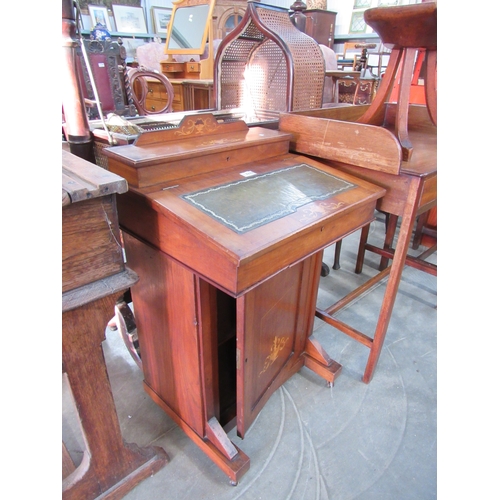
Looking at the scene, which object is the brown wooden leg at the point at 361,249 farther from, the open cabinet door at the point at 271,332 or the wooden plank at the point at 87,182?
the wooden plank at the point at 87,182

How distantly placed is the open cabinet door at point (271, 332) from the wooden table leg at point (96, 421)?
382mm

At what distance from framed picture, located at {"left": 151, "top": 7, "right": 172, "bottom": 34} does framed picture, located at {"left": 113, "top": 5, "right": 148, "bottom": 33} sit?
214 mm

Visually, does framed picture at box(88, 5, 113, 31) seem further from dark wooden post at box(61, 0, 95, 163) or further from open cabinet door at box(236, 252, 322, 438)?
open cabinet door at box(236, 252, 322, 438)

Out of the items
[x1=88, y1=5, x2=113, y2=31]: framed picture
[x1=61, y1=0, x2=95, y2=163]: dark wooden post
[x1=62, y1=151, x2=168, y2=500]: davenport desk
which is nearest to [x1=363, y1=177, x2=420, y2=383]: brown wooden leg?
[x1=62, y1=151, x2=168, y2=500]: davenport desk

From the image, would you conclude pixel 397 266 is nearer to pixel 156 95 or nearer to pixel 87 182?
pixel 87 182

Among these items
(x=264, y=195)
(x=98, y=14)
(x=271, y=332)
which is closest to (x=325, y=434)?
(x=271, y=332)

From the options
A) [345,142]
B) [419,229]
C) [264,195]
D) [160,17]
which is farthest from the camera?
[160,17]

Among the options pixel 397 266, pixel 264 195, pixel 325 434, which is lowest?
pixel 325 434

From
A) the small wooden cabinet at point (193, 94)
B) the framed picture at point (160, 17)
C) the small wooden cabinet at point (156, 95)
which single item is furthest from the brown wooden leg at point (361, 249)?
the framed picture at point (160, 17)

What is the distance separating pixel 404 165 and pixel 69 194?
1.12m

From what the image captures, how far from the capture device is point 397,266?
4.97 ft

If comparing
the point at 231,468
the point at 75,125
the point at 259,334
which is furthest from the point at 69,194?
the point at 231,468

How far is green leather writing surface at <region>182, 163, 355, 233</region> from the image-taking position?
96 centimetres

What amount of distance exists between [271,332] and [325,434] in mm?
529
